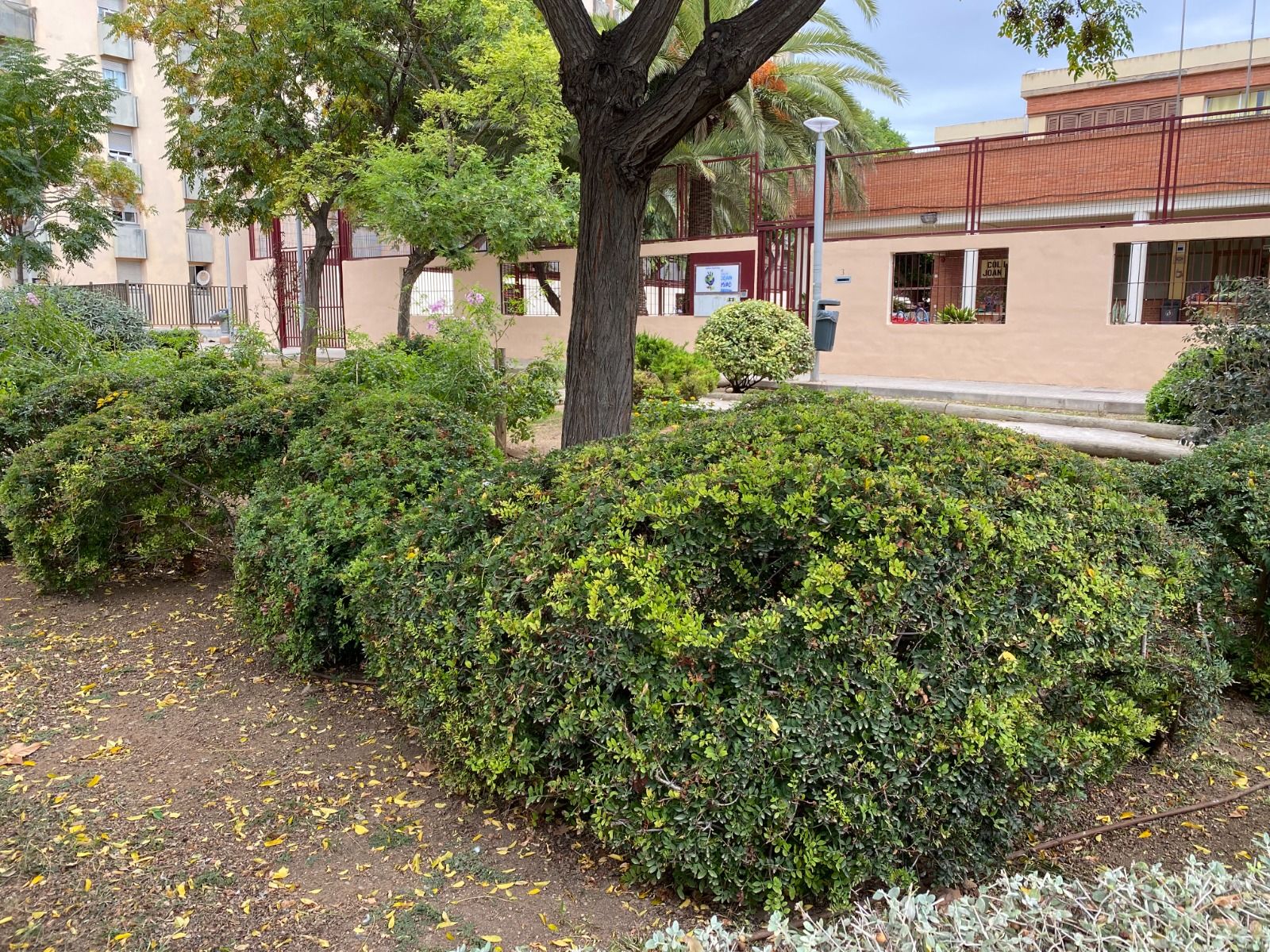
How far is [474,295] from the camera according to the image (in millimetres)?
9195

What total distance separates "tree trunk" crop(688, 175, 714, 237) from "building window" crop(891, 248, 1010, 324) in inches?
201

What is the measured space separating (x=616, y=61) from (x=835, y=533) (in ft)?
9.76

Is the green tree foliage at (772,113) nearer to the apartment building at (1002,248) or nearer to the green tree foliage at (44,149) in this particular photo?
the apartment building at (1002,248)

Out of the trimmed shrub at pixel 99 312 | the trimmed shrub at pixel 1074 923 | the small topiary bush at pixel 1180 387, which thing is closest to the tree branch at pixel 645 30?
the trimmed shrub at pixel 1074 923

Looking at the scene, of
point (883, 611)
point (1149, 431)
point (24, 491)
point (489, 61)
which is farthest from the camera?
point (489, 61)

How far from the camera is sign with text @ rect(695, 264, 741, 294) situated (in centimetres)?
1939

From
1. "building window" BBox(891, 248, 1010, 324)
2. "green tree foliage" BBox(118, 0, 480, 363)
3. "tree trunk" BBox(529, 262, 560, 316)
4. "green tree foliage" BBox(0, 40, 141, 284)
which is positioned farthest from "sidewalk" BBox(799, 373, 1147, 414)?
"green tree foliage" BBox(0, 40, 141, 284)

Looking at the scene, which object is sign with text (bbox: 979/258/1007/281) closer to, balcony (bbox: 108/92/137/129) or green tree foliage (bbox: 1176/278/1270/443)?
green tree foliage (bbox: 1176/278/1270/443)

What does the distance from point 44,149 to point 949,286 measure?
1829 centimetres

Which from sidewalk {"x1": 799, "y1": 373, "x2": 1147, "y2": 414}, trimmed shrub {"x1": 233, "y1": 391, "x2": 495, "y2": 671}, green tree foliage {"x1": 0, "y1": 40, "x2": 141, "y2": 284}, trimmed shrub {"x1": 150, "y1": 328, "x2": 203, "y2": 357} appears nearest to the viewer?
trimmed shrub {"x1": 233, "y1": 391, "x2": 495, "y2": 671}

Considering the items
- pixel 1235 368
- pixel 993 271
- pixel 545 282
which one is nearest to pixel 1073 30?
pixel 1235 368

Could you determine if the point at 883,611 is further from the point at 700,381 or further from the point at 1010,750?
the point at 700,381

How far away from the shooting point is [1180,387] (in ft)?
22.9

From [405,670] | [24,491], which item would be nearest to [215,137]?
[24,491]
